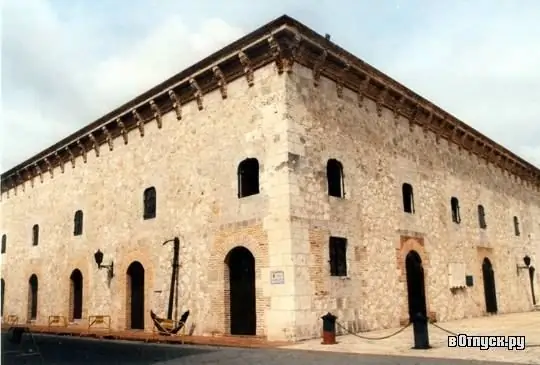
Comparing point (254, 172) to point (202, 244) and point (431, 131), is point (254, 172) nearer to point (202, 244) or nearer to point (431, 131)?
point (202, 244)

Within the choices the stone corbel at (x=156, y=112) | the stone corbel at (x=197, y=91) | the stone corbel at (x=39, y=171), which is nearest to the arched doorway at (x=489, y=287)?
the stone corbel at (x=197, y=91)

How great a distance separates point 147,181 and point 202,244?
391 centimetres

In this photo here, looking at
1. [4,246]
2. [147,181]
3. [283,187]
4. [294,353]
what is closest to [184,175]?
[147,181]

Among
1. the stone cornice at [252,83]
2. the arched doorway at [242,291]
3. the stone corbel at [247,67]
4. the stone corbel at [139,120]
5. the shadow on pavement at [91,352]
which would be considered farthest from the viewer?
the stone corbel at [139,120]

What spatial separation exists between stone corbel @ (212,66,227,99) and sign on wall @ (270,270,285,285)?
5.37m

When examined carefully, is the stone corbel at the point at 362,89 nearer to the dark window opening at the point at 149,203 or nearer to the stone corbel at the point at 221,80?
the stone corbel at the point at 221,80

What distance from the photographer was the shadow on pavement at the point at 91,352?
10102 mm

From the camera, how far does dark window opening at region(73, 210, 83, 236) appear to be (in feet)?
67.2

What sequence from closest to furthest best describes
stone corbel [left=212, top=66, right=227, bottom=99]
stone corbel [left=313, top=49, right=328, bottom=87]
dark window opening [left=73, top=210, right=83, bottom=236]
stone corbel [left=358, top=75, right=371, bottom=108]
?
stone corbel [left=313, top=49, right=328, bottom=87] → stone corbel [left=212, top=66, right=227, bottom=99] → stone corbel [left=358, top=75, right=371, bottom=108] → dark window opening [left=73, top=210, right=83, bottom=236]

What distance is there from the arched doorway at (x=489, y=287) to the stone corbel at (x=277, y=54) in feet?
43.4

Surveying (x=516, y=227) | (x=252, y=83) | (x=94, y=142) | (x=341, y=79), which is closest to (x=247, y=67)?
(x=252, y=83)

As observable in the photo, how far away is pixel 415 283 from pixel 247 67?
872 cm

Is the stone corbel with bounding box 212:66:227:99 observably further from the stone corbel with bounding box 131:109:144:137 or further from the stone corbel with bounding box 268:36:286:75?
the stone corbel with bounding box 131:109:144:137

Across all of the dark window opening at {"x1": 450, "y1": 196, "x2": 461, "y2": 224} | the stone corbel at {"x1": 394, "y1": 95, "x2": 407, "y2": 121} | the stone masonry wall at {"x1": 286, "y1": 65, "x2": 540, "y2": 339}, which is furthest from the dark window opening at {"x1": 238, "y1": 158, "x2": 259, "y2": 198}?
the dark window opening at {"x1": 450, "y1": 196, "x2": 461, "y2": 224}
